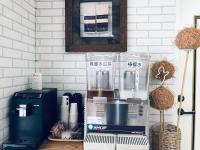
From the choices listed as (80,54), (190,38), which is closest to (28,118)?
(80,54)

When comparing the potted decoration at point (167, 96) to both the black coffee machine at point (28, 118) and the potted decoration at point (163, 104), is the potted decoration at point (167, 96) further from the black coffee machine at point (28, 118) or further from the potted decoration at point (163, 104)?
the black coffee machine at point (28, 118)

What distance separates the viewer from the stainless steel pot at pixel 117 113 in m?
1.46

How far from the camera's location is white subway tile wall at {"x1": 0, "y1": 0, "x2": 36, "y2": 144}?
1517mm

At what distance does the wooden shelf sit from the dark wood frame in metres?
0.71

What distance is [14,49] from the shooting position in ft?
5.43

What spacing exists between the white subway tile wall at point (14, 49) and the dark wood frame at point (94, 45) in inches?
10.7

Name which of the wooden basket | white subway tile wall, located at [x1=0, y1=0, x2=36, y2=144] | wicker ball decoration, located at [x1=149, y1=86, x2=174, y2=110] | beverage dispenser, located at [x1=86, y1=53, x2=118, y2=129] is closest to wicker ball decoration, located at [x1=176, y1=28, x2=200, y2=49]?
wicker ball decoration, located at [x1=149, y1=86, x2=174, y2=110]

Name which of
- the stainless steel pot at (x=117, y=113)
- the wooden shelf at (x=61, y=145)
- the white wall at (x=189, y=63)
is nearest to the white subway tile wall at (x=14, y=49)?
the wooden shelf at (x=61, y=145)

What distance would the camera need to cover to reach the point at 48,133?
1.72 meters

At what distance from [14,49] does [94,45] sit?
1.95ft

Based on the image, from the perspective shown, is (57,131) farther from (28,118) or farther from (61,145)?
(28,118)

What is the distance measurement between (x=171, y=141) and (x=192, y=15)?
1.16m

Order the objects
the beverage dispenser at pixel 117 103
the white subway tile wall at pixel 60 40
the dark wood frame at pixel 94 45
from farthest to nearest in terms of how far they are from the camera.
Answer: the dark wood frame at pixel 94 45
the white subway tile wall at pixel 60 40
the beverage dispenser at pixel 117 103

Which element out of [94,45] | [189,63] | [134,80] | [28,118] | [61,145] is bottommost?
[61,145]
